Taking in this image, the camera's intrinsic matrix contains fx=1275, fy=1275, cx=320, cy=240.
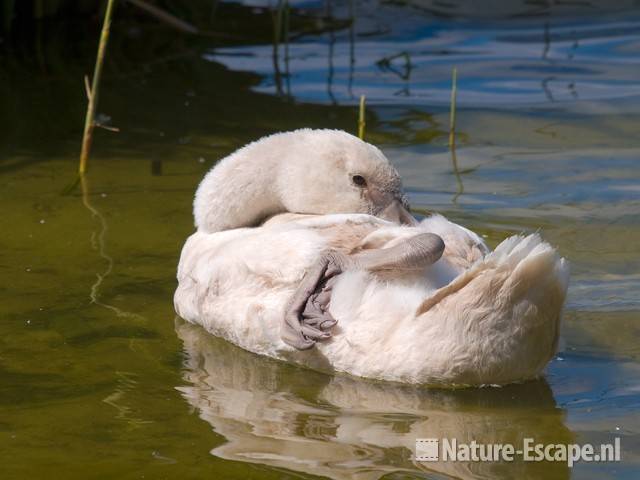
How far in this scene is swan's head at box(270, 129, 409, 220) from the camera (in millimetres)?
4879

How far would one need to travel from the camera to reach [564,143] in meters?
7.36

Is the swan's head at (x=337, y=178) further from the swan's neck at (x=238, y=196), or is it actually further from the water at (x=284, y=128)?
the water at (x=284, y=128)

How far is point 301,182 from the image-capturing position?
195 inches

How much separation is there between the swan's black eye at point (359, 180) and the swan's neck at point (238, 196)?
0.32 metres

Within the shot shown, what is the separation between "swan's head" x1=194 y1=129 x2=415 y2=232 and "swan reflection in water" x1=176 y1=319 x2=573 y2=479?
0.68 m

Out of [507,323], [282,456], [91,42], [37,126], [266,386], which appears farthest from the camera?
[91,42]

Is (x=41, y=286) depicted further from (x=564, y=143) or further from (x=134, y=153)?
(x=564, y=143)

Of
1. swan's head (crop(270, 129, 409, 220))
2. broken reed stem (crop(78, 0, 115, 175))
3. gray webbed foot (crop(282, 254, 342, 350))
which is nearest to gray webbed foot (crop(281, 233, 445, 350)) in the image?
gray webbed foot (crop(282, 254, 342, 350))

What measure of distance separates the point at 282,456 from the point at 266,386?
675 mm

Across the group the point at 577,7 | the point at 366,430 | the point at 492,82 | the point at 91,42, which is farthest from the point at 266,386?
the point at 577,7

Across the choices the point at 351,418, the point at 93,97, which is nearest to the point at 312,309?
the point at 351,418

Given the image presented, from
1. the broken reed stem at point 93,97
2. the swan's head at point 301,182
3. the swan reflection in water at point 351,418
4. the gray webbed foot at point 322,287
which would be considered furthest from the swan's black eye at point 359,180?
the broken reed stem at point 93,97

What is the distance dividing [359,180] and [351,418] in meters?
1.20

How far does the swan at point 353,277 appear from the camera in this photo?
12.9ft
